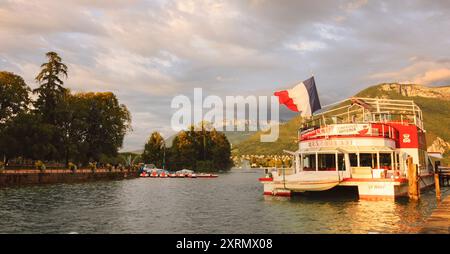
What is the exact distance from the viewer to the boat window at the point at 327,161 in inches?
1697

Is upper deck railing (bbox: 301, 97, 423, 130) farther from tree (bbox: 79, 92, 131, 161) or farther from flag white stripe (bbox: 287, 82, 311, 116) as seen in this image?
tree (bbox: 79, 92, 131, 161)

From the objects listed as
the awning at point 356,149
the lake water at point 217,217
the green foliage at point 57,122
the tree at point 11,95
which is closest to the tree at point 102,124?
the green foliage at point 57,122

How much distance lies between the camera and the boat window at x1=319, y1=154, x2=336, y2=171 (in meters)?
43.1

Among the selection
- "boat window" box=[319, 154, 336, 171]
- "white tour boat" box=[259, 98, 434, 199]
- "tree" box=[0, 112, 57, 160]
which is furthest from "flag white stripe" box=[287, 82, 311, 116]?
"tree" box=[0, 112, 57, 160]

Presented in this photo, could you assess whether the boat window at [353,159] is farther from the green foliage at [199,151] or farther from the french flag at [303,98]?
the green foliage at [199,151]

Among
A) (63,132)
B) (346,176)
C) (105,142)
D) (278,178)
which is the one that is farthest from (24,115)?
(346,176)

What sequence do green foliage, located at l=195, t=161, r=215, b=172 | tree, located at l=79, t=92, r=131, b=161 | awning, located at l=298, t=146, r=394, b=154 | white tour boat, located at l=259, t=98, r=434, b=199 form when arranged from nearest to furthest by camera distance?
white tour boat, located at l=259, t=98, r=434, b=199
awning, located at l=298, t=146, r=394, b=154
tree, located at l=79, t=92, r=131, b=161
green foliage, located at l=195, t=161, r=215, b=172
